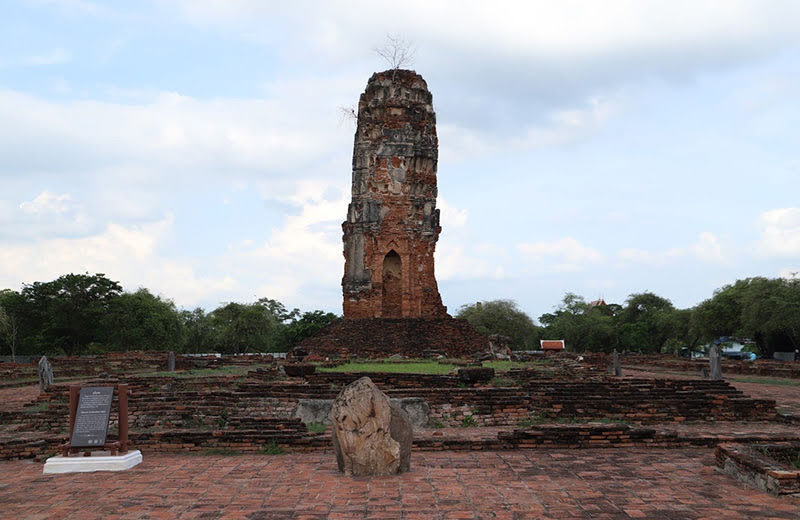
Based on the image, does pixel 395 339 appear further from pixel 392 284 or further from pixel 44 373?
pixel 44 373

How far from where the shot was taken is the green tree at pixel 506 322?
58062 millimetres

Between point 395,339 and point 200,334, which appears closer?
point 395,339

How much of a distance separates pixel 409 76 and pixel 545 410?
983 inches

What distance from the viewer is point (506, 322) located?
192 ft

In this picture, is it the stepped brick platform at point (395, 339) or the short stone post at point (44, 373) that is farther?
the stepped brick platform at point (395, 339)

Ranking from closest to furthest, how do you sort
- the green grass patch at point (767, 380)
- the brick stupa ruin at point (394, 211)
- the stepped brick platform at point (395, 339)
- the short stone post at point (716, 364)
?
the short stone post at point (716, 364) < the green grass patch at point (767, 380) < the stepped brick platform at point (395, 339) < the brick stupa ruin at point (394, 211)

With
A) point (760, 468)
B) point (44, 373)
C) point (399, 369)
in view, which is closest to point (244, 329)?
point (399, 369)

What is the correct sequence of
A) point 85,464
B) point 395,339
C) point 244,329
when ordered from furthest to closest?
point 244,329, point 395,339, point 85,464

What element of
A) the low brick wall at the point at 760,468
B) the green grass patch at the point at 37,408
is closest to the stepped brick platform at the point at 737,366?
the low brick wall at the point at 760,468

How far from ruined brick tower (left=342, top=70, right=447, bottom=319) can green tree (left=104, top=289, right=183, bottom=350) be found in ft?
52.2

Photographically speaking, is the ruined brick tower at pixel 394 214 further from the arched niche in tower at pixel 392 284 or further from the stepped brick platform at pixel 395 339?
the stepped brick platform at pixel 395 339

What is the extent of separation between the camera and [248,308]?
171ft

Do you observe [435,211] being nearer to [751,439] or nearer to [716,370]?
[716,370]

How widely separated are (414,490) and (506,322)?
5234 cm
